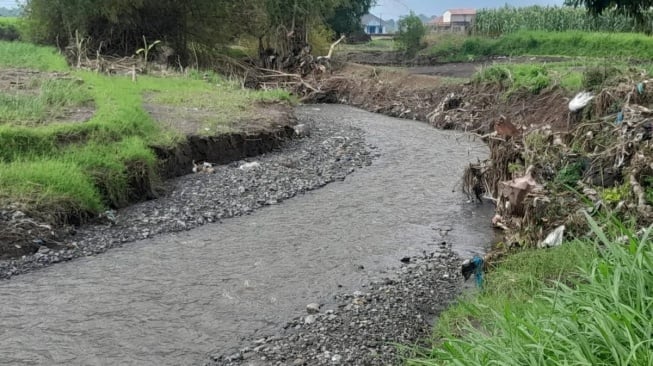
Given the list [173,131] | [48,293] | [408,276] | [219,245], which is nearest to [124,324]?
[48,293]

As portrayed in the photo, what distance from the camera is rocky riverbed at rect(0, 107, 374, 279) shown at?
7359 mm

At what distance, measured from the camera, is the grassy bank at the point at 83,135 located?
7887 millimetres

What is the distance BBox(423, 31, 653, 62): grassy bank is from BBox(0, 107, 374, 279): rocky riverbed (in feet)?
43.0

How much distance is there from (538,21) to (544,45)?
6275 millimetres

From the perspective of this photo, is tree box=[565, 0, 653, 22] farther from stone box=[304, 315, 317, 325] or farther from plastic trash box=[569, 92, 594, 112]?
plastic trash box=[569, 92, 594, 112]

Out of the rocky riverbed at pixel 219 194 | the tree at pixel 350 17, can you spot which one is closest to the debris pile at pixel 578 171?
the rocky riverbed at pixel 219 194

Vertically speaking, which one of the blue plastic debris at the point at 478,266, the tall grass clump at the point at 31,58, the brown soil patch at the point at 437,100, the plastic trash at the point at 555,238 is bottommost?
the blue plastic debris at the point at 478,266

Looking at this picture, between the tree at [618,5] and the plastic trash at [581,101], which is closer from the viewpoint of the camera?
the tree at [618,5]

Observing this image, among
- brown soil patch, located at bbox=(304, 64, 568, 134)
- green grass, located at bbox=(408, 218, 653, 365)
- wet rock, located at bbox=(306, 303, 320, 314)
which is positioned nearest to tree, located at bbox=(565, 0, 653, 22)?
green grass, located at bbox=(408, 218, 653, 365)

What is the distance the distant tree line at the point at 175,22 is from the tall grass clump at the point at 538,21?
41.4 feet

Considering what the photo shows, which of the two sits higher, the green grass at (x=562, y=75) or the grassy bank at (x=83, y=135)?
the green grass at (x=562, y=75)

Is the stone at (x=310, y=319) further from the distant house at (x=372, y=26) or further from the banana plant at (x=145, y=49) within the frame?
the distant house at (x=372, y=26)

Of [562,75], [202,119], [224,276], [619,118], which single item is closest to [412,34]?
[562,75]

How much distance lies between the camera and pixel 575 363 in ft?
9.16
